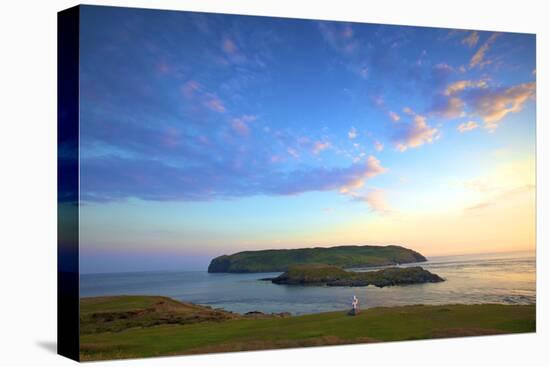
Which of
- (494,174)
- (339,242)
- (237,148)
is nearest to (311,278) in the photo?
(339,242)

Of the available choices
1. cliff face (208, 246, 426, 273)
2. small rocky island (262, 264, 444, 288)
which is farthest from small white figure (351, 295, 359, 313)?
cliff face (208, 246, 426, 273)

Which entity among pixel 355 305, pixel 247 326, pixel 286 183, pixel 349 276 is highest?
pixel 286 183

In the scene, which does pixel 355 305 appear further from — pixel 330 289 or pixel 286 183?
pixel 286 183

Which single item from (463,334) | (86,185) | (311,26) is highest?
(311,26)

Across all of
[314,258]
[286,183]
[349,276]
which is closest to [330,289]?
[349,276]

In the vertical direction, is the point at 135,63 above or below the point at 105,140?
above

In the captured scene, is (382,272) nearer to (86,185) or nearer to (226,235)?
(226,235)

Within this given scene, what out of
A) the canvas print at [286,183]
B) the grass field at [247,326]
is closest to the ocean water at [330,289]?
the canvas print at [286,183]
